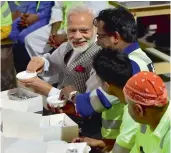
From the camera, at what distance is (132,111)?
1339 millimetres

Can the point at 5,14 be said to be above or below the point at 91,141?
above

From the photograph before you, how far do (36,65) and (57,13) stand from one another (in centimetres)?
126

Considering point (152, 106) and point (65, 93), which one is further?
point (65, 93)

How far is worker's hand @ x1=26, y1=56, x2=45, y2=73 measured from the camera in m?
2.08

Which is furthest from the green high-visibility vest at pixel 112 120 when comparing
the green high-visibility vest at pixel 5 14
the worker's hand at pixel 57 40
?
the green high-visibility vest at pixel 5 14

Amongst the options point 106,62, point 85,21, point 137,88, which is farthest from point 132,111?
point 85,21

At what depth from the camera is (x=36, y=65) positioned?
2.12m

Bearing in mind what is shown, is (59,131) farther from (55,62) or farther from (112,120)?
(55,62)

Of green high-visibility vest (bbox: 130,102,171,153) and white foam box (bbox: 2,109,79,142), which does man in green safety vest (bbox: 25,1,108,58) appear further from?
green high-visibility vest (bbox: 130,102,171,153)

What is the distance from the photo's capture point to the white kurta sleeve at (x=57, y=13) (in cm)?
328

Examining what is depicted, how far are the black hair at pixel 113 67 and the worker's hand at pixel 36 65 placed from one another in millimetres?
584

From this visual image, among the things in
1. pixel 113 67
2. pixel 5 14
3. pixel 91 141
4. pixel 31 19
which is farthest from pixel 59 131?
pixel 31 19

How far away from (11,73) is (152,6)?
1216 millimetres

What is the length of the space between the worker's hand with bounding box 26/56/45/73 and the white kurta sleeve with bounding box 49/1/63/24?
1156 millimetres
